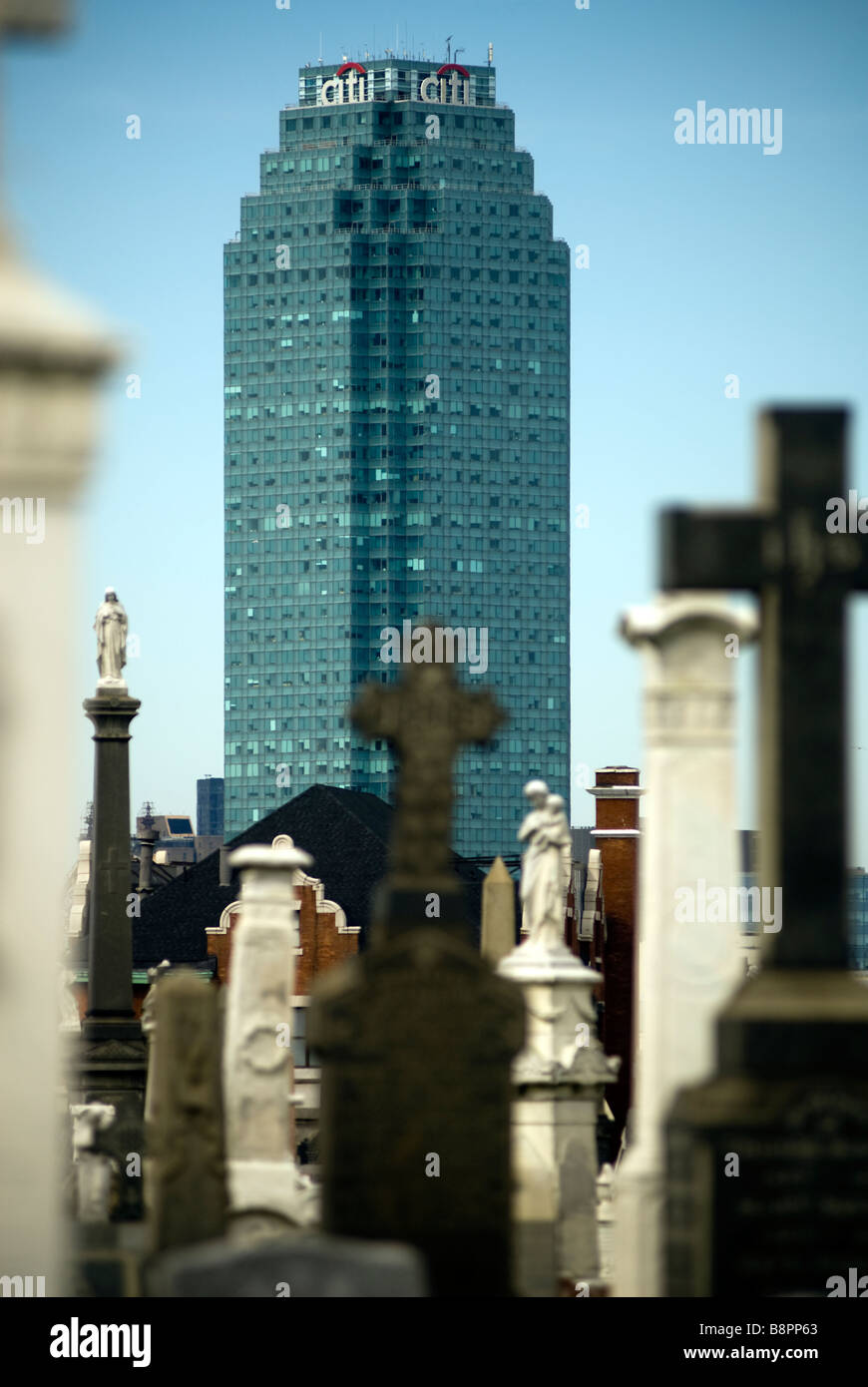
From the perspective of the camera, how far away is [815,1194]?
13.9 meters

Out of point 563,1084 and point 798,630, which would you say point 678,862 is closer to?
point 798,630

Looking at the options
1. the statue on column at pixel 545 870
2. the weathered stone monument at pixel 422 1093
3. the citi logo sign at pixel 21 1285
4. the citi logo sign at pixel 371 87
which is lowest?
the citi logo sign at pixel 21 1285

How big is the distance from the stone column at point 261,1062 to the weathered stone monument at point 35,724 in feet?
24.0

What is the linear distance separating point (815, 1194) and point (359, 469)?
15912cm

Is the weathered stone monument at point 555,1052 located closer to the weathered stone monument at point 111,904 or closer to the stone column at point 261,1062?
the stone column at point 261,1062

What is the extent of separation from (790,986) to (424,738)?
2681 mm

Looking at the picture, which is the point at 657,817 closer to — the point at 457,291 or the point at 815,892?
the point at 815,892

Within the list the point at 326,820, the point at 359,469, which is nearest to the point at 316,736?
the point at 359,469

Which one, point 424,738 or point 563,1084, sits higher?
point 424,738

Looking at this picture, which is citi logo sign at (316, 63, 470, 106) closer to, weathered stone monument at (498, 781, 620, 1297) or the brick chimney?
the brick chimney

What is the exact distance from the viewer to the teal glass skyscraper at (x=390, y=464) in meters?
170

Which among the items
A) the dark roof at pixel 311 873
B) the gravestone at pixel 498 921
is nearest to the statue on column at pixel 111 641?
the gravestone at pixel 498 921

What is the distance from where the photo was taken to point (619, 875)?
2179 inches
